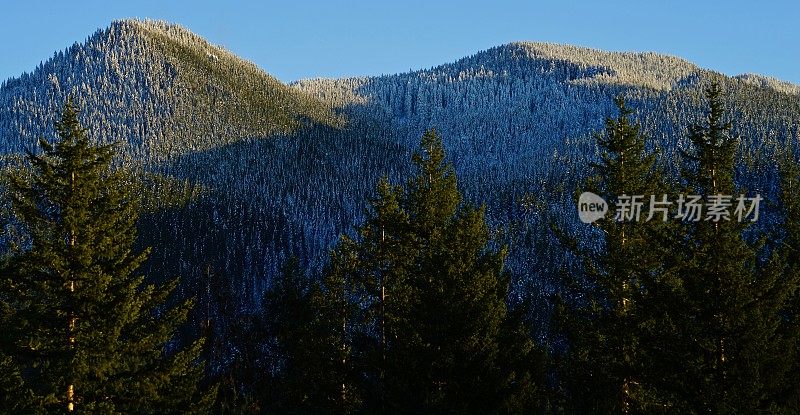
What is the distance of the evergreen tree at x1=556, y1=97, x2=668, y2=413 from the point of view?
2086 cm

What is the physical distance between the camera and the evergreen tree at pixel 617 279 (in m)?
20.9

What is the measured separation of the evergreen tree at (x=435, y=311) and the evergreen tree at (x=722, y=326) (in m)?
3.65

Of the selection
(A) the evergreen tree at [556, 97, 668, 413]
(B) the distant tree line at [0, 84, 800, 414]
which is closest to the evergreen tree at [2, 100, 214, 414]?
(B) the distant tree line at [0, 84, 800, 414]

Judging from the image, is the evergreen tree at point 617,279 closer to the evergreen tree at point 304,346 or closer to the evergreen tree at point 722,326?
the evergreen tree at point 722,326

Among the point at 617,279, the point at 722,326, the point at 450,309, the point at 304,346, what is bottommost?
the point at 304,346

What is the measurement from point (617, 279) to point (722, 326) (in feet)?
14.9

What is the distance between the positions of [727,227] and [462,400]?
313 inches

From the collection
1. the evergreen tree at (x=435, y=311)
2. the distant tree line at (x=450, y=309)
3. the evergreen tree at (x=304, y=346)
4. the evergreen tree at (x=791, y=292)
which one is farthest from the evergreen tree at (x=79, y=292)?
the evergreen tree at (x=791, y=292)

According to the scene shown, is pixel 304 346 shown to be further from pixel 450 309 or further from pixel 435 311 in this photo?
pixel 450 309

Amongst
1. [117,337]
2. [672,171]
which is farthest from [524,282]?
[117,337]

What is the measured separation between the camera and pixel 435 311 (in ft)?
67.9

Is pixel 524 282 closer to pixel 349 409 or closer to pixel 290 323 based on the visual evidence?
pixel 290 323

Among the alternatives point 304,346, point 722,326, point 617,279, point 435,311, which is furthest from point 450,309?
point 304,346

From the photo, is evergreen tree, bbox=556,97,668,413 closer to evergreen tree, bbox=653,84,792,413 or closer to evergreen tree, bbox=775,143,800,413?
evergreen tree, bbox=653,84,792,413
